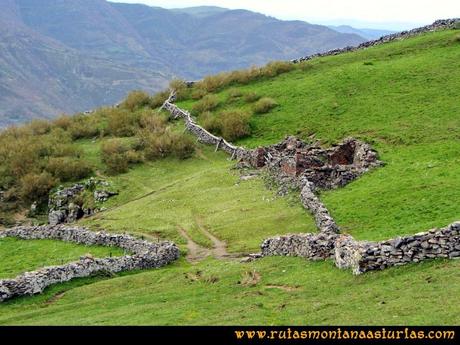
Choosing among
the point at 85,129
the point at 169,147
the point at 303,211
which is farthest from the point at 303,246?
the point at 85,129

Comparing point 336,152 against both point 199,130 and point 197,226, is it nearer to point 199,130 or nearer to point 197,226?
point 197,226

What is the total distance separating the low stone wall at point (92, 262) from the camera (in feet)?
109

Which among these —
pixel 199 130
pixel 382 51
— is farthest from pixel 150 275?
pixel 382 51

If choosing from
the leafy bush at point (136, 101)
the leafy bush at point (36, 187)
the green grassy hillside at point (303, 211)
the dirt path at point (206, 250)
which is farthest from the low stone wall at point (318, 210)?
the leafy bush at point (136, 101)

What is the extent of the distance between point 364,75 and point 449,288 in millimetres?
58507

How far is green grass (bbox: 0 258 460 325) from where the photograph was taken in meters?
21.9

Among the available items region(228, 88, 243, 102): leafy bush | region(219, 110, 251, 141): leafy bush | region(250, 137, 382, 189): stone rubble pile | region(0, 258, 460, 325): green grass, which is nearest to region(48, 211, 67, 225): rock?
region(250, 137, 382, 189): stone rubble pile

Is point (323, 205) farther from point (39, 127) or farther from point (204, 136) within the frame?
point (39, 127)

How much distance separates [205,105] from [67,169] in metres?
23.6

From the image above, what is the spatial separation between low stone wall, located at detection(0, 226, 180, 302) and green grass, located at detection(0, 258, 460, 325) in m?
0.70

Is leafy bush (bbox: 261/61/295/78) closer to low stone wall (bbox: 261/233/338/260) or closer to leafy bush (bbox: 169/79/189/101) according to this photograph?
leafy bush (bbox: 169/79/189/101)

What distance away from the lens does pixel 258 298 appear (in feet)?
88.5

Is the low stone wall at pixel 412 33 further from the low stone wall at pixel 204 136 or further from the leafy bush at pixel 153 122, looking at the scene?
the leafy bush at pixel 153 122

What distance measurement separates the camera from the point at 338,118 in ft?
226
